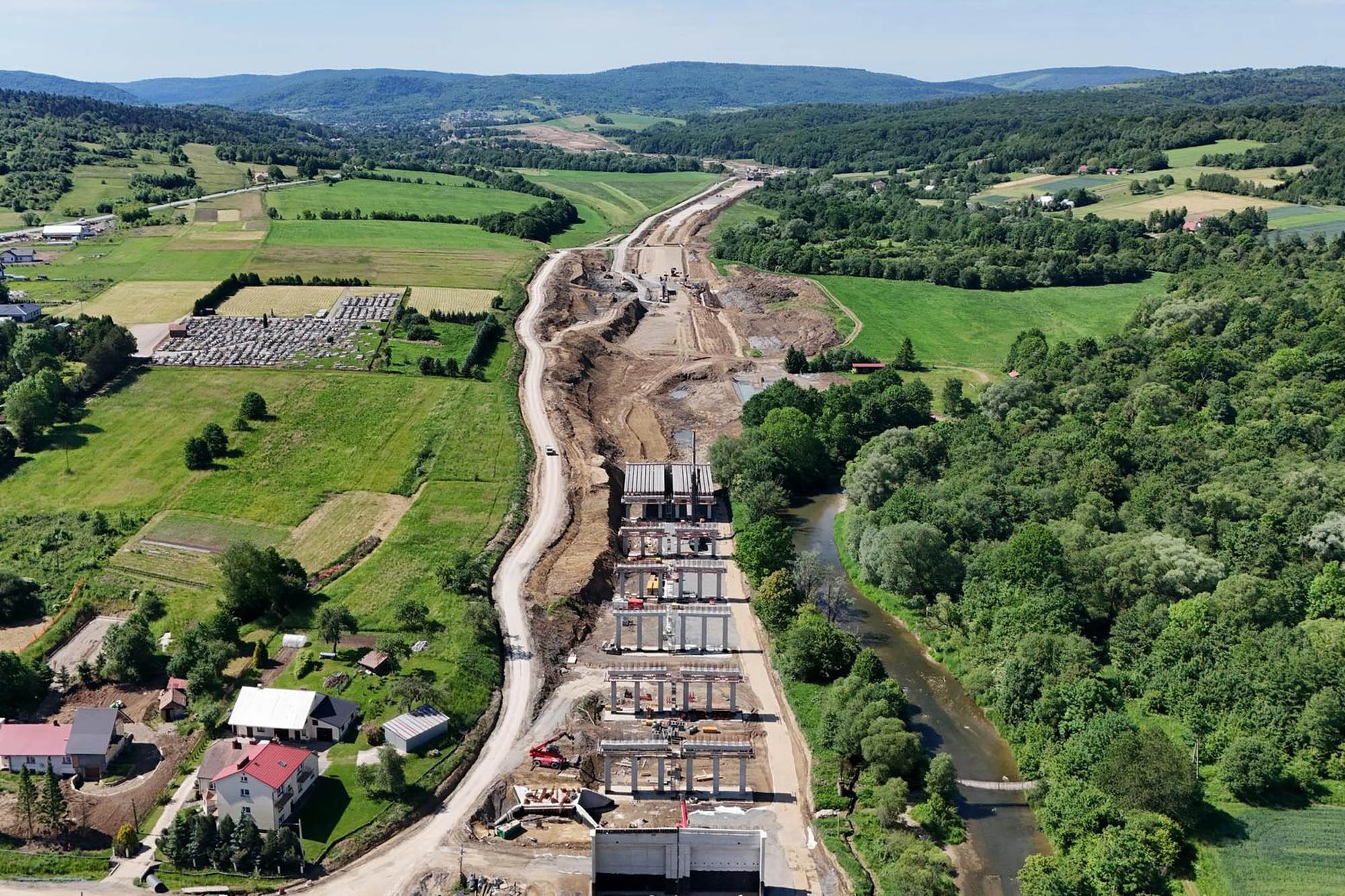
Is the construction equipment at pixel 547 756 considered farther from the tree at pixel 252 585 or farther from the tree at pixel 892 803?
the tree at pixel 252 585

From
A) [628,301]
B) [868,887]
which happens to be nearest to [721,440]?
[868,887]

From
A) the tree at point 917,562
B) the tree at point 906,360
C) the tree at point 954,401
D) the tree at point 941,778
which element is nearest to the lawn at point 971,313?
the tree at point 906,360

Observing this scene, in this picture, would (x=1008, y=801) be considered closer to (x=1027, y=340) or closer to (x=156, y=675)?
(x=156, y=675)

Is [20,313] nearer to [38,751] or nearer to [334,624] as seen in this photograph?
[334,624]

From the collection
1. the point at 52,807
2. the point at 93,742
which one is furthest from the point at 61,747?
the point at 52,807

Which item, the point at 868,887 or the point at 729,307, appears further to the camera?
the point at 729,307

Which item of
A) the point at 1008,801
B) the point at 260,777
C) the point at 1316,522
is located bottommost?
the point at 1008,801
